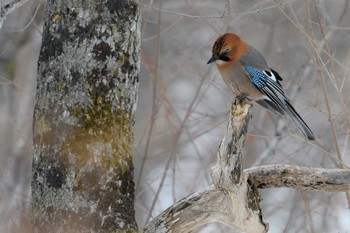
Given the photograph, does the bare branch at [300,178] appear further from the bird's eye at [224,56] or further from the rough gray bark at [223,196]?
the bird's eye at [224,56]

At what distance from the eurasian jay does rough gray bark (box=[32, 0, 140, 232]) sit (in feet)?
4.07

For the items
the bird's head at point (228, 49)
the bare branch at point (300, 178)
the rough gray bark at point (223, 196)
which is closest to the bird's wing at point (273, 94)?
the bird's head at point (228, 49)

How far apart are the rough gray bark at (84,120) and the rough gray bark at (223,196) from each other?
0.81 ft

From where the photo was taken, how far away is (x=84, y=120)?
160 inches

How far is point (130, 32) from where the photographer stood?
4234mm

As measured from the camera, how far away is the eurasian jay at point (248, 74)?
207 inches

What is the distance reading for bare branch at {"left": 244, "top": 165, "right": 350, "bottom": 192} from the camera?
4.19 metres

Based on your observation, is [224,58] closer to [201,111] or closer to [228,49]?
[228,49]

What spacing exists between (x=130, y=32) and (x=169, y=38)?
6.41m

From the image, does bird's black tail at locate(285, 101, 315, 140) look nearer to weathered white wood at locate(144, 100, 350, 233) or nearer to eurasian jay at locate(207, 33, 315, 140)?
eurasian jay at locate(207, 33, 315, 140)

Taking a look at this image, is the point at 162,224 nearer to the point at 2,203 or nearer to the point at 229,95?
the point at 2,203

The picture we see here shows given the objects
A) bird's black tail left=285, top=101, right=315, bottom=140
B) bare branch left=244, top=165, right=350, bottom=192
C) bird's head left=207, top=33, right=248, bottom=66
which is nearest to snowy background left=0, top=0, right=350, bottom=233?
bird's black tail left=285, top=101, right=315, bottom=140

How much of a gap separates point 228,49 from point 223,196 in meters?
1.52

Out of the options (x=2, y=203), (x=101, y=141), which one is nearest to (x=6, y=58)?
(x=2, y=203)
